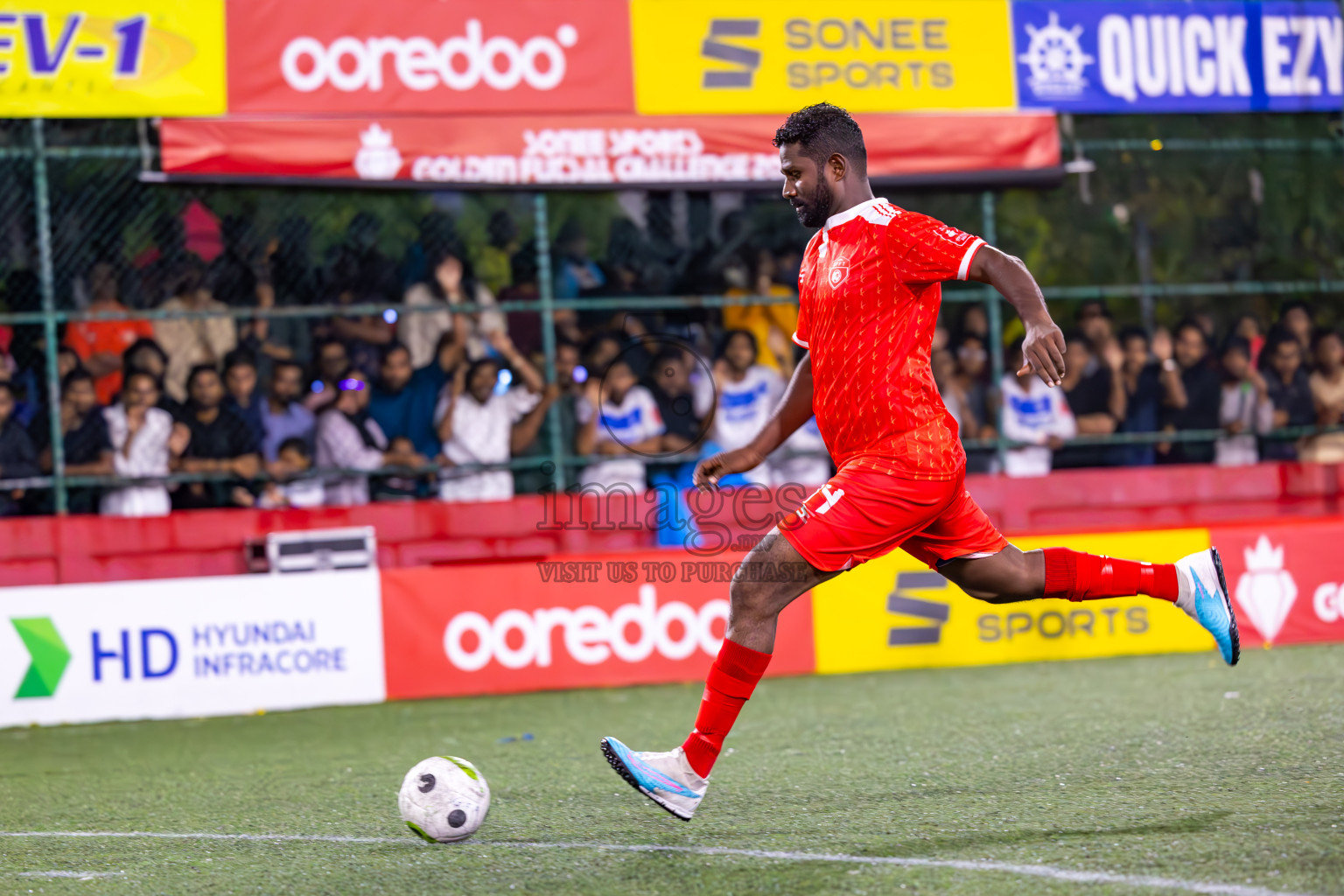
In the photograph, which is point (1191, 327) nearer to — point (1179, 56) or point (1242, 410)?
point (1242, 410)

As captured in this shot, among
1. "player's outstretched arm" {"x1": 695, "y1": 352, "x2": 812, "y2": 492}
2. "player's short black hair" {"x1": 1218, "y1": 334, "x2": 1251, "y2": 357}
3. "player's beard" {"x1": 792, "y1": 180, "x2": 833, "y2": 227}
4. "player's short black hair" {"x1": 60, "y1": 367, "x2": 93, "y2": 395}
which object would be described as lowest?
"player's outstretched arm" {"x1": 695, "y1": 352, "x2": 812, "y2": 492}

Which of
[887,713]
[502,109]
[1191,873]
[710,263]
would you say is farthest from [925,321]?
[710,263]

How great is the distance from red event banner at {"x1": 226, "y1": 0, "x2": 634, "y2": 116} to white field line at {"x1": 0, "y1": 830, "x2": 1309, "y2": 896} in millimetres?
6171

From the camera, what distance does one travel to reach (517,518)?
33.5 ft

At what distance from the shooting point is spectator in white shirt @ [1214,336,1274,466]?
38.1 ft

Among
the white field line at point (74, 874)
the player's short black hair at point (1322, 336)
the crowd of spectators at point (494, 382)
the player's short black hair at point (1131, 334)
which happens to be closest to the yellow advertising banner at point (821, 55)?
the crowd of spectators at point (494, 382)

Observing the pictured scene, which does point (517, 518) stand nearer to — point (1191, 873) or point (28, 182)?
point (28, 182)

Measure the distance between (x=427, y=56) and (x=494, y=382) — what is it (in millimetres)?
2243

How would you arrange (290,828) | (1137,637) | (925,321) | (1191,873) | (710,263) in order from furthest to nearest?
(710,263)
(1137,637)
(290,828)
(925,321)
(1191,873)

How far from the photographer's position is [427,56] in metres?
10.4

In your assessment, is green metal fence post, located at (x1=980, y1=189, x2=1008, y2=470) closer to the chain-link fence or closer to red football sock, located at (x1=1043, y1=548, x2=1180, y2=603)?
the chain-link fence

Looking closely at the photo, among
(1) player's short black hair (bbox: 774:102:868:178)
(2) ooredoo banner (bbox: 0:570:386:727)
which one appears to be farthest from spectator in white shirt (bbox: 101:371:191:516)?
(1) player's short black hair (bbox: 774:102:868:178)

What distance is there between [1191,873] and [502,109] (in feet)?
26.2

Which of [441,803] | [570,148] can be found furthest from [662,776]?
[570,148]
